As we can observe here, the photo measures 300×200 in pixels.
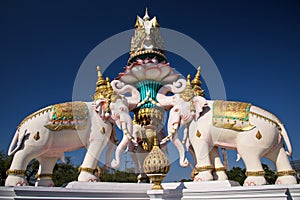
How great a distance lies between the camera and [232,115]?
5.97 metres

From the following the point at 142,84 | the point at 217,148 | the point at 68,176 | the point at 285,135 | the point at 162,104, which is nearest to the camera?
the point at 285,135

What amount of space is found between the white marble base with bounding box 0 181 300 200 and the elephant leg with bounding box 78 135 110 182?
0.30m

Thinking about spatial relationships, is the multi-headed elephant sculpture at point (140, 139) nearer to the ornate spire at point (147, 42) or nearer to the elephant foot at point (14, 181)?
the ornate spire at point (147, 42)

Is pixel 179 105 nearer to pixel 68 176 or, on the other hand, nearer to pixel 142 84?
pixel 142 84

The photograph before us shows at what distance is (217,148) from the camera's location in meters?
6.56

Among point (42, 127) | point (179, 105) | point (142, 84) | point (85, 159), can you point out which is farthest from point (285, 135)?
point (42, 127)

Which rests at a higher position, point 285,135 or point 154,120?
point 154,120

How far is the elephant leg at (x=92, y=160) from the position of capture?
5.90m

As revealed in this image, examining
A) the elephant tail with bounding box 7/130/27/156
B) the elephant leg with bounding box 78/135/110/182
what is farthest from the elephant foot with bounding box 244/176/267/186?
the elephant tail with bounding box 7/130/27/156

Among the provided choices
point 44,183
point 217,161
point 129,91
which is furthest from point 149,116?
point 44,183

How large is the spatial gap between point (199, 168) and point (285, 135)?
5.95ft

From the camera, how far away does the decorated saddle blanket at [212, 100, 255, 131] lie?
5848 mm

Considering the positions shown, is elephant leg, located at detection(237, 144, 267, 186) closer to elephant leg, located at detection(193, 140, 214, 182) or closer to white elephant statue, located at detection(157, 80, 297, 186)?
white elephant statue, located at detection(157, 80, 297, 186)

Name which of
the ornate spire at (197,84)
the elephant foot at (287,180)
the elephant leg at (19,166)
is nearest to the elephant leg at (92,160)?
the elephant leg at (19,166)
